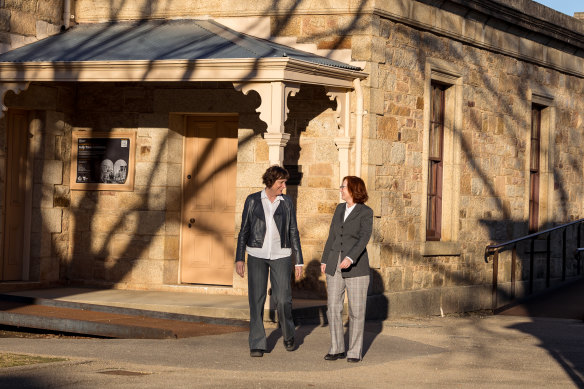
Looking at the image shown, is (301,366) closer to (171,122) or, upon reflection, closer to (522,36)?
(171,122)

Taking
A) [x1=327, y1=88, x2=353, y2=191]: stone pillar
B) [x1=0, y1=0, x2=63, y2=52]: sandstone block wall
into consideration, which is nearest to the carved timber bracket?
[x1=327, y1=88, x2=353, y2=191]: stone pillar

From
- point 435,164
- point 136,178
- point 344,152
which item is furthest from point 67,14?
point 435,164

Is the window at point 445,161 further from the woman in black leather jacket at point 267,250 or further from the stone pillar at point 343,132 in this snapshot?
the woman in black leather jacket at point 267,250

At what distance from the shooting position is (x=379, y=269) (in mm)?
14992

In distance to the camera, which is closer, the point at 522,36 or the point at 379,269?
the point at 379,269

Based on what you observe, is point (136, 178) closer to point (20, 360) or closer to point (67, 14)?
point (67, 14)

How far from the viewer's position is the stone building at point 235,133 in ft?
47.1

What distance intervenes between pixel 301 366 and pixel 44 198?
6.80 meters

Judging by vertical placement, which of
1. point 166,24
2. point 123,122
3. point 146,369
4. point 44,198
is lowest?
point 146,369

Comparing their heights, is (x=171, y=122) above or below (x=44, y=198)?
above

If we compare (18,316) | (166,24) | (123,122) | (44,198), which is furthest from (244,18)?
(18,316)

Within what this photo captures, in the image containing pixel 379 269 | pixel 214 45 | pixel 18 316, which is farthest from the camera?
pixel 379 269

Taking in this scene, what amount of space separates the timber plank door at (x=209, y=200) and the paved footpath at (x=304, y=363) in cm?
292

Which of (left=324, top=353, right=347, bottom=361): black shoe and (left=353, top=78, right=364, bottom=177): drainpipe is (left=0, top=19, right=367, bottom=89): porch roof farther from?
(left=324, top=353, right=347, bottom=361): black shoe
